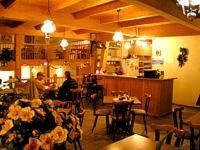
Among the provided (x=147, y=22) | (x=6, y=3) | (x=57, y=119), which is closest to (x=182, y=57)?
(x=147, y=22)

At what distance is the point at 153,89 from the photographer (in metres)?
6.68

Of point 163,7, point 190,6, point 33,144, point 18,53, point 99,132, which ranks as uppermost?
point 163,7

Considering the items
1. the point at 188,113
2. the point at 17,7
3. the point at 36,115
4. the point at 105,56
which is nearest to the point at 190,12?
the point at 36,115

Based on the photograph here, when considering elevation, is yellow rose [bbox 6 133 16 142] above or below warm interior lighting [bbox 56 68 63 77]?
below

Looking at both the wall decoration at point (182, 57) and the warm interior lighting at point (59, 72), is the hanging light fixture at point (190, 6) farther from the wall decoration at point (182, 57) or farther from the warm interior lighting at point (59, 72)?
the warm interior lighting at point (59, 72)

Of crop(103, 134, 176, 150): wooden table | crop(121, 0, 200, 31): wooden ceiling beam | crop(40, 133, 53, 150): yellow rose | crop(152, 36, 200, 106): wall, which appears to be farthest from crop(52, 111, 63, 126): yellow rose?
crop(152, 36, 200, 106): wall

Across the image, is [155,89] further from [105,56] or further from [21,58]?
[21,58]

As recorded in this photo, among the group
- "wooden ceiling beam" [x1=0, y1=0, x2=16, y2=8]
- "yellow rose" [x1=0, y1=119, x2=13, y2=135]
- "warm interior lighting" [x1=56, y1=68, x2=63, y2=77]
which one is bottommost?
"yellow rose" [x1=0, y1=119, x2=13, y2=135]

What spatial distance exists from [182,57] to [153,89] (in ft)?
7.96

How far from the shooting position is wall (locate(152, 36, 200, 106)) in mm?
8102

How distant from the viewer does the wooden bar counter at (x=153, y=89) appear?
259 inches

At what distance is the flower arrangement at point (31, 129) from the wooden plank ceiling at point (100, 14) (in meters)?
2.07

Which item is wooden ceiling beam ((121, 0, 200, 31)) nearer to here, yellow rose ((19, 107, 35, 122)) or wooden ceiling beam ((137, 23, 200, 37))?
yellow rose ((19, 107, 35, 122))

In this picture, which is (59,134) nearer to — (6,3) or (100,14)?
(6,3)
